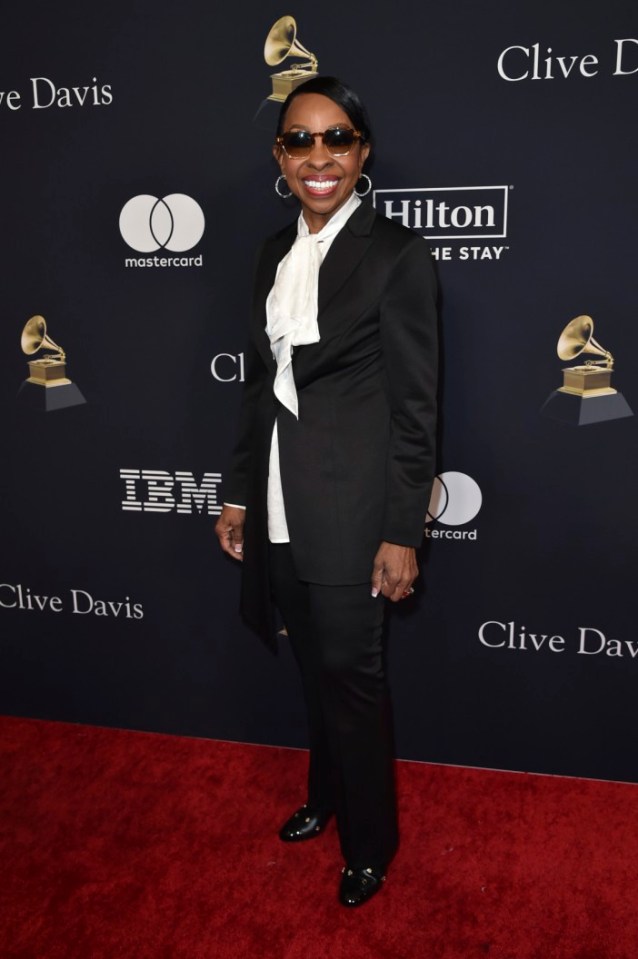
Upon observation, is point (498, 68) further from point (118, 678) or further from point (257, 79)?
point (118, 678)

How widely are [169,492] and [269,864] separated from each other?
42.9 inches

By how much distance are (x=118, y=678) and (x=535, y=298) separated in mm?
1775

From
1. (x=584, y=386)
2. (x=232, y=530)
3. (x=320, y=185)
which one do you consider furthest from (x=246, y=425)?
(x=584, y=386)

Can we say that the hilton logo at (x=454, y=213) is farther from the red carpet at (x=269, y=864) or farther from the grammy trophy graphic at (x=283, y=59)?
the red carpet at (x=269, y=864)

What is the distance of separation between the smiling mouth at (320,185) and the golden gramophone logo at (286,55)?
537 mm

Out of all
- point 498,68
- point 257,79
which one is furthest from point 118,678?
point 498,68

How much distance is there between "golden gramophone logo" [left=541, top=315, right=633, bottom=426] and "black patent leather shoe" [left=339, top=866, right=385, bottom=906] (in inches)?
49.5

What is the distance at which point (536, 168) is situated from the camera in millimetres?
2088

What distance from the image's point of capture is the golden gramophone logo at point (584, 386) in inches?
84.9

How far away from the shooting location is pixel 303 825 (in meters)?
2.24

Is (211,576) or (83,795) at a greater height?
(211,576)

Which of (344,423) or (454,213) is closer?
(344,423)

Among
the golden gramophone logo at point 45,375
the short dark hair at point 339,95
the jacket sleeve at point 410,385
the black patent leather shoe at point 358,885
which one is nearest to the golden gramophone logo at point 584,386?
the jacket sleeve at point 410,385

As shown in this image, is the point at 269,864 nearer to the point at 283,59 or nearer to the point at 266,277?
the point at 266,277
